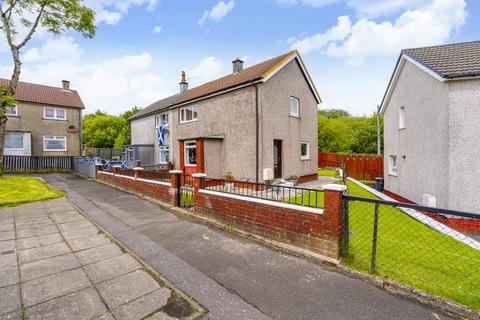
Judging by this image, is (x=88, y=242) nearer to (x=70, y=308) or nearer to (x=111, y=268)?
(x=111, y=268)

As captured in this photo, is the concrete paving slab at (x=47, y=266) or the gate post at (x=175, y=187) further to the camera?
the gate post at (x=175, y=187)

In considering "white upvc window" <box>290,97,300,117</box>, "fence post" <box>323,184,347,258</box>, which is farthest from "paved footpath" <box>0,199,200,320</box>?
"white upvc window" <box>290,97,300,117</box>

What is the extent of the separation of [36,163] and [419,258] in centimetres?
2553

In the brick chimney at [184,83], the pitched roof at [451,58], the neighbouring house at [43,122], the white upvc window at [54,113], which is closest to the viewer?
the pitched roof at [451,58]

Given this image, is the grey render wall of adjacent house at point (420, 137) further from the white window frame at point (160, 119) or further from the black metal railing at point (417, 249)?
the white window frame at point (160, 119)

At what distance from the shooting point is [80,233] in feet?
18.1

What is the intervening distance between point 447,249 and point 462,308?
12.5 ft

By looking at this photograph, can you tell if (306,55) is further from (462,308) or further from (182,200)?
(462,308)

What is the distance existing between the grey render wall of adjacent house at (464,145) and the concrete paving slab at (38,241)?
1194 cm

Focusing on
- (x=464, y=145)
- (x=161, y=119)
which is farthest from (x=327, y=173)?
(x=161, y=119)

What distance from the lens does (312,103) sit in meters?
15.3

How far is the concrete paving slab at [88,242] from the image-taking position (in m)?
4.71

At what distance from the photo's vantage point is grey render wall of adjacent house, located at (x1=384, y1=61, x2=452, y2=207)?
8289mm

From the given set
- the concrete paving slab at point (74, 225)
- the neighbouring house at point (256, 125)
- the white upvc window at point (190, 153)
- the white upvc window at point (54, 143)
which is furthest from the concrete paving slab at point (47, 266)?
the white upvc window at point (54, 143)
